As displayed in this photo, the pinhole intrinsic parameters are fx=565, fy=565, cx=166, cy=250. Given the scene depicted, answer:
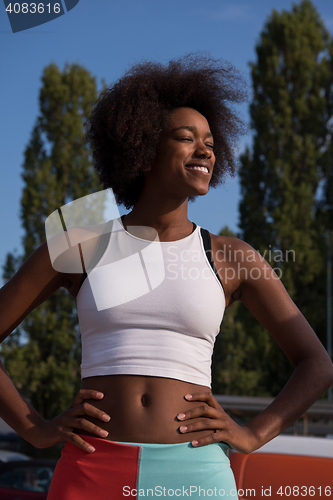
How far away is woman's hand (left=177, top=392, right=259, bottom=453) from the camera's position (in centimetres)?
156

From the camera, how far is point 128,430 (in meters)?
1.55

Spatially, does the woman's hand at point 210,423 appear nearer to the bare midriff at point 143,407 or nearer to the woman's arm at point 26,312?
the bare midriff at point 143,407

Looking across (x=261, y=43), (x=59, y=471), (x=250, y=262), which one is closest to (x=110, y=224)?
(x=250, y=262)

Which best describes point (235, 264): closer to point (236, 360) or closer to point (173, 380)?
point (173, 380)

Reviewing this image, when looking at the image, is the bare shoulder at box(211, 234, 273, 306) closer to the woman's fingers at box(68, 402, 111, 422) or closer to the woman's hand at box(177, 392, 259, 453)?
the woman's hand at box(177, 392, 259, 453)

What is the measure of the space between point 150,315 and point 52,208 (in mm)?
18191

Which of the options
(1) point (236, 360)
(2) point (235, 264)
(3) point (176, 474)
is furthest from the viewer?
(1) point (236, 360)

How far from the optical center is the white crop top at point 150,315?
160 centimetres

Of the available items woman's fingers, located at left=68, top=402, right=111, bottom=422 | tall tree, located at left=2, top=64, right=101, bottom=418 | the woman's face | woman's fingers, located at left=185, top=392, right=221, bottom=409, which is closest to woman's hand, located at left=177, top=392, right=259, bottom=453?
woman's fingers, located at left=185, top=392, right=221, bottom=409

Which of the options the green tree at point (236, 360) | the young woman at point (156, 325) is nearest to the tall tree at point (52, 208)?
the green tree at point (236, 360)

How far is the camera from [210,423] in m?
1.58

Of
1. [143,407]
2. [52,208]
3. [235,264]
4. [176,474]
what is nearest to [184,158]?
[235,264]

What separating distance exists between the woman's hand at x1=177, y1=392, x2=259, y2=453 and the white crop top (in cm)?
6

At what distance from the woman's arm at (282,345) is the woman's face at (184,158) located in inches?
9.8
